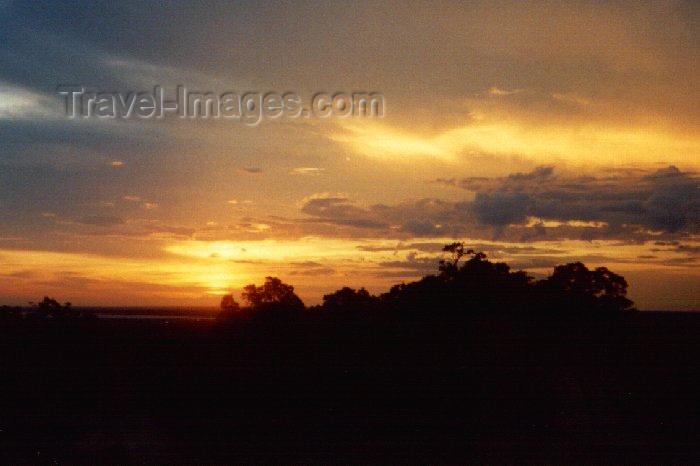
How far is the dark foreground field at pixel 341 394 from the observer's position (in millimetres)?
20688

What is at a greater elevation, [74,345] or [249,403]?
[74,345]

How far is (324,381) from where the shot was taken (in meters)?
23.2

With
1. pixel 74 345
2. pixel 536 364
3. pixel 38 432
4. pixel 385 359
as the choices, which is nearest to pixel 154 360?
pixel 74 345

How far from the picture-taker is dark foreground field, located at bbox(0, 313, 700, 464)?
67.9 feet

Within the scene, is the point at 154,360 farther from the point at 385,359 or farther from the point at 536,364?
the point at 536,364

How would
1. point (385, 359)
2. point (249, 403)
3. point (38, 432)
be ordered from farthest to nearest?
point (385, 359) < point (249, 403) < point (38, 432)

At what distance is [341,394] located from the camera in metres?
22.8

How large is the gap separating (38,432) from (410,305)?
557 inches

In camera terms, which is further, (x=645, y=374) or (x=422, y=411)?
(x=645, y=374)

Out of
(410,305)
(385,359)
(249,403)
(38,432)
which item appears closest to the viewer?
(38,432)

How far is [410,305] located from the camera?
28.2 metres

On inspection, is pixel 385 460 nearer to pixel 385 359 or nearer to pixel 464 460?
pixel 464 460

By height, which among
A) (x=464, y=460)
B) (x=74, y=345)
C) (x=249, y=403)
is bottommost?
(x=464, y=460)

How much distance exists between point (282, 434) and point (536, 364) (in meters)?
9.27
